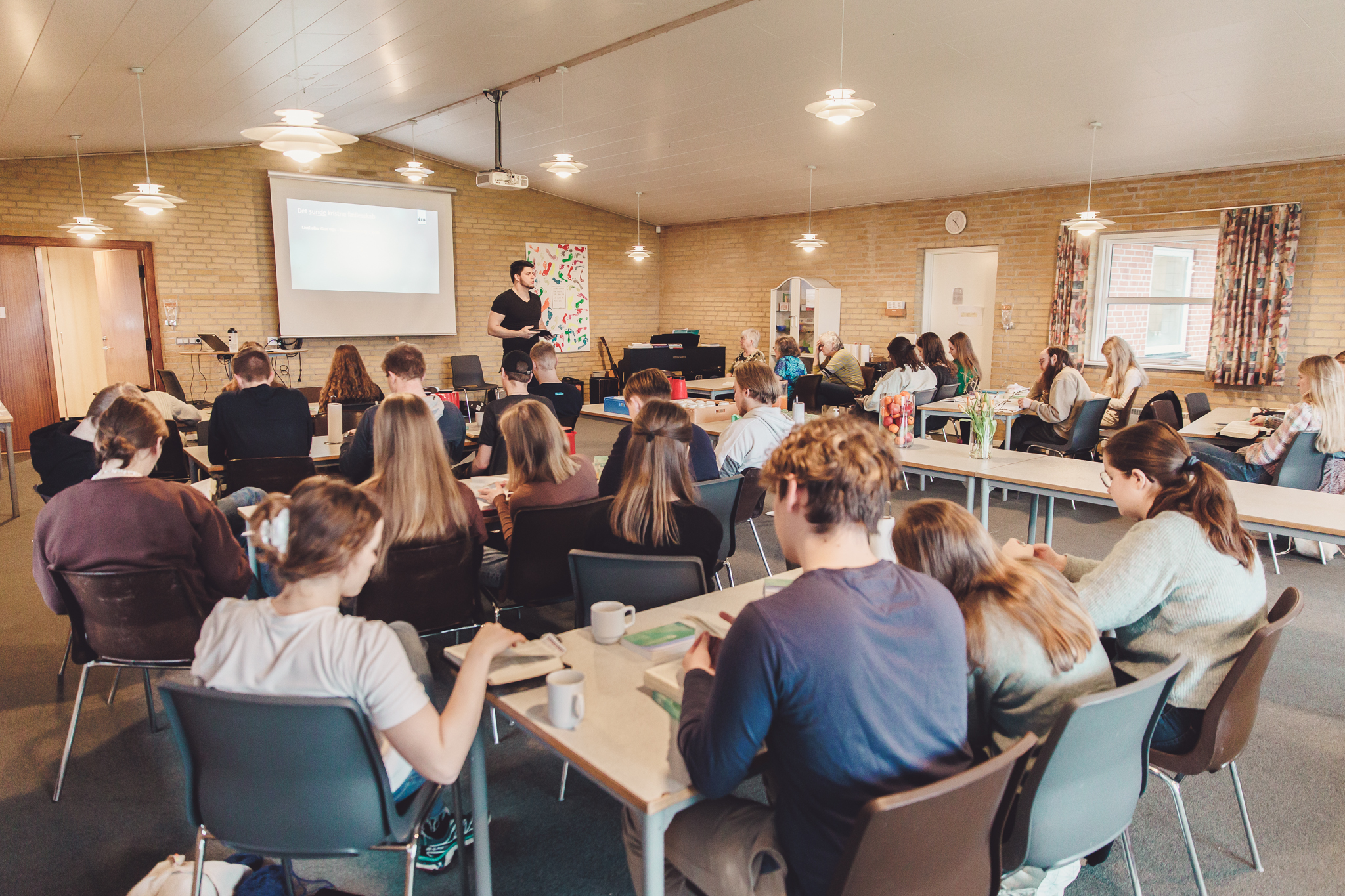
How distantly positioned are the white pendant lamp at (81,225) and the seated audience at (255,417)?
473 centimetres

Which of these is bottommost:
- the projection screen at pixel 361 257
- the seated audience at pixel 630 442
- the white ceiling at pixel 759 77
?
the seated audience at pixel 630 442

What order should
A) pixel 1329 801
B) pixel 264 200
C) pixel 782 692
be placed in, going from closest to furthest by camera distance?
pixel 782 692 → pixel 1329 801 → pixel 264 200

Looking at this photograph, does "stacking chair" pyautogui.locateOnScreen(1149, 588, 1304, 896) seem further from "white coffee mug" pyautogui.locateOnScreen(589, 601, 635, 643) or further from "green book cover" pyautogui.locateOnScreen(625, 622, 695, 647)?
"white coffee mug" pyautogui.locateOnScreen(589, 601, 635, 643)

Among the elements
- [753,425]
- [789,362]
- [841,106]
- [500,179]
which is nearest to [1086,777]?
[753,425]

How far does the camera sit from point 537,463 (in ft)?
10.0

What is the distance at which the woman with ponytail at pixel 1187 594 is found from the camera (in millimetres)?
1990

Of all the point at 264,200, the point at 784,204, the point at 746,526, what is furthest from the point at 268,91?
the point at 784,204

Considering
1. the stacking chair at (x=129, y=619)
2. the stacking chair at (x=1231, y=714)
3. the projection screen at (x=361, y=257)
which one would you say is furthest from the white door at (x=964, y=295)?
the stacking chair at (x=129, y=619)

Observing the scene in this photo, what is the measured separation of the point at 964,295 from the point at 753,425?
652cm

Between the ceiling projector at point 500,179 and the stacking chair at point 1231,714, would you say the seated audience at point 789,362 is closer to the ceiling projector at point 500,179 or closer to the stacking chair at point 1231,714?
the ceiling projector at point 500,179

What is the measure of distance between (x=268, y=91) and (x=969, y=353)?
6832 millimetres

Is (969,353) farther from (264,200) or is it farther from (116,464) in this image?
(264,200)

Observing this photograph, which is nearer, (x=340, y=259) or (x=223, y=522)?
(x=223, y=522)

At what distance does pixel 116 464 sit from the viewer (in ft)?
8.15
